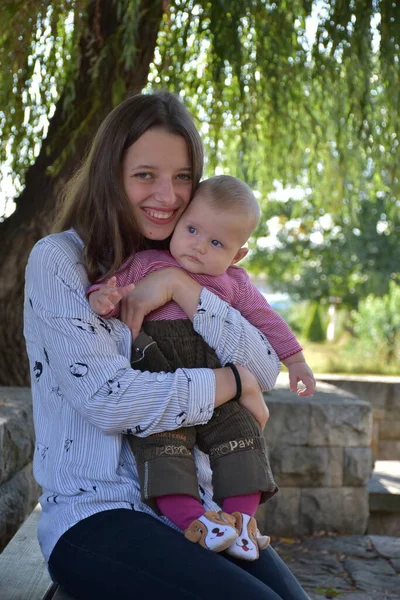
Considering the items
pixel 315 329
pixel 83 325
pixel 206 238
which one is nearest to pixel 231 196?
pixel 206 238

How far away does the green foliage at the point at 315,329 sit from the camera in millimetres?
20359

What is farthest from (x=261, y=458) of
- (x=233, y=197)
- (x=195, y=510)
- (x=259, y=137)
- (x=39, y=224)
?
(x=259, y=137)

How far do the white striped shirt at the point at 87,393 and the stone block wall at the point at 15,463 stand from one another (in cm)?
84

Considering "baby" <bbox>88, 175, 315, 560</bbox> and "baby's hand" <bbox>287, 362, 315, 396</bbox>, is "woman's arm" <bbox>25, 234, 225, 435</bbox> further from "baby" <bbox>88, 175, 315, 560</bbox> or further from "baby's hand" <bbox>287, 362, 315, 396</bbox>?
"baby's hand" <bbox>287, 362, 315, 396</bbox>

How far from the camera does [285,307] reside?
24906 mm

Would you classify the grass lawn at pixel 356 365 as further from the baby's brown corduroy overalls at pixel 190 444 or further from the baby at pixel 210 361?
the baby's brown corduroy overalls at pixel 190 444

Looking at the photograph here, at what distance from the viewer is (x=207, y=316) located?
7.68 ft

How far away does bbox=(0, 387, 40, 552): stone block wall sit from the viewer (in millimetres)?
3127

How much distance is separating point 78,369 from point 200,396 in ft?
→ 0.95

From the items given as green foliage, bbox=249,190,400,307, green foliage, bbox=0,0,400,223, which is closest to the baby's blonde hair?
green foliage, bbox=0,0,400,223

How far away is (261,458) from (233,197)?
71cm

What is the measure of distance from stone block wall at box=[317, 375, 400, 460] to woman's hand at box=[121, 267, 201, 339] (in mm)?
6747

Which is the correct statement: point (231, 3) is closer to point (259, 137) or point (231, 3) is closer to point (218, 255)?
point (259, 137)

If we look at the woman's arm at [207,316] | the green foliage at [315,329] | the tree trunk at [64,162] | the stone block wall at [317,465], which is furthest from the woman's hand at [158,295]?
the green foliage at [315,329]
